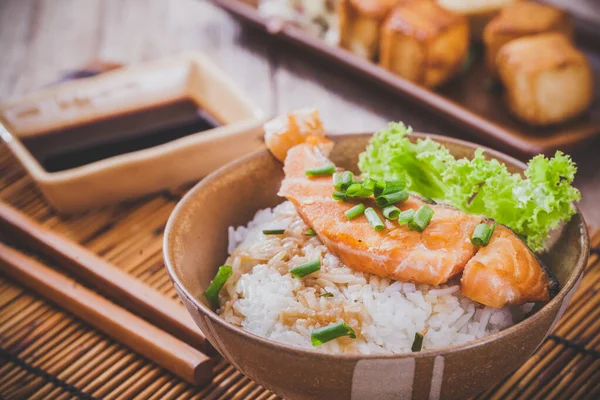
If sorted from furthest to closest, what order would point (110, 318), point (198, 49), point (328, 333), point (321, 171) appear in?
1. point (198, 49)
2. point (110, 318)
3. point (321, 171)
4. point (328, 333)

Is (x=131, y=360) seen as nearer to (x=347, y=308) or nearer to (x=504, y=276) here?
(x=347, y=308)

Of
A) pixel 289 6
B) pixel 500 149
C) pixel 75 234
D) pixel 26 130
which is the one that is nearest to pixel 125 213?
pixel 75 234

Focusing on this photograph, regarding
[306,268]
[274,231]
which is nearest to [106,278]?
[274,231]

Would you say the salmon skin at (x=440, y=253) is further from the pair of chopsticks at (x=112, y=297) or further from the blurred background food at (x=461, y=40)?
the blurred background food at (x=461, y=40)

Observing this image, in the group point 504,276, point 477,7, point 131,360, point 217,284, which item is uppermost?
point 477,7

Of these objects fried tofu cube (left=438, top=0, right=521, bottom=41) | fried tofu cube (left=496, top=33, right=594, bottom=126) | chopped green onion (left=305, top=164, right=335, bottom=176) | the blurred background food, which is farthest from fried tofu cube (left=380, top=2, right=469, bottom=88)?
chopped green onion (left=305, top=164, right=335, bottom=176)

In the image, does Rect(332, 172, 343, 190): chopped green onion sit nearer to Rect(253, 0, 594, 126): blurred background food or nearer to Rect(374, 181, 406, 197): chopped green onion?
Rect(374, 181, 406, 197): chopped green onion
